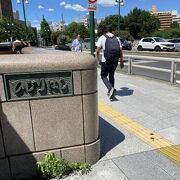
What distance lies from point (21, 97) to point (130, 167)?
157cm

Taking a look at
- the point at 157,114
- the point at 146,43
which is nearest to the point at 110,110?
the point at 157,114

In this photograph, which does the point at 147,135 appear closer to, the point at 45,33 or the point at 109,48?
the point at 109,48

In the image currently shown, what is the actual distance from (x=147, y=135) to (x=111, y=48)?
2.52 meters

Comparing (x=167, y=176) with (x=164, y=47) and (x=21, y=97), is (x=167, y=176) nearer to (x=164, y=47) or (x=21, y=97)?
(x=21, y=97)

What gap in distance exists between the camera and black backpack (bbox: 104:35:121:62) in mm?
6094

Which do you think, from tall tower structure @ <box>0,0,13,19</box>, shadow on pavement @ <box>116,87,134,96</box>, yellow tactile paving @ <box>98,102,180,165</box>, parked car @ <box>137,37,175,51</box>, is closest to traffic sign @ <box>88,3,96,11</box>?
shadow on pavement @ <box>116,87,134,96</box>

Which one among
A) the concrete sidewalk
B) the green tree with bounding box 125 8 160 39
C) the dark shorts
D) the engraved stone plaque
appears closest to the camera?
the engraved stone plaque

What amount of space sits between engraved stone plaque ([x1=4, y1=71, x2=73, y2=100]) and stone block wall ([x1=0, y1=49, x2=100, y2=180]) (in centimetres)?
3

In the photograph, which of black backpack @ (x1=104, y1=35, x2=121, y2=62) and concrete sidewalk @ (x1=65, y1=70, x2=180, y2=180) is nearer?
concrete sidewalk @ (x1=65, y1=70, x2=180, y2=180)

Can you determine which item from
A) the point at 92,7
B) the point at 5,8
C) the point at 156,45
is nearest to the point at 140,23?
the point at 156,45

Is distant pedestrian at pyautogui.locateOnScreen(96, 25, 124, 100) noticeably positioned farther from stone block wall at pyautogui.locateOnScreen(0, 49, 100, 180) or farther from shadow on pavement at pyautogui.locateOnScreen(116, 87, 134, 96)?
stone block wall at pyautogui.locateOnScreen(0, 49, 100, 180)

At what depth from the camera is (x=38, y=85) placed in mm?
2986

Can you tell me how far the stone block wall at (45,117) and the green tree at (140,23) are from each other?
83.9 m

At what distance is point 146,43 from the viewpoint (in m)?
34.5
